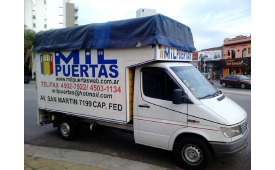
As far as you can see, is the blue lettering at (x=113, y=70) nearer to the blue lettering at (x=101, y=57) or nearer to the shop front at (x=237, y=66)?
the blue lettering at (x=101, y=57)

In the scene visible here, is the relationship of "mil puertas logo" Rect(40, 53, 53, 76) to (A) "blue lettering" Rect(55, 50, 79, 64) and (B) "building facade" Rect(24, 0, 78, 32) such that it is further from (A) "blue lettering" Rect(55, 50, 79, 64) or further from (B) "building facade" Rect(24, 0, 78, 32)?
(B) "building facade" Rect(24, 0, 78, 32)

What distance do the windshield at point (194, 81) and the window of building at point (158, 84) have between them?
0.79 feet

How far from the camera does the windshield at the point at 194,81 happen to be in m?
4.60

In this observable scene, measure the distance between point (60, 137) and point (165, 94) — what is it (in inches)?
156

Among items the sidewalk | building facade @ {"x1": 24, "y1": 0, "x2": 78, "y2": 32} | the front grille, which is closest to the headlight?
the front grille

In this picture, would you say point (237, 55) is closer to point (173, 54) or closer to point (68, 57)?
point (173, 54)

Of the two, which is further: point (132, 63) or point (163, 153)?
point (163, 153)

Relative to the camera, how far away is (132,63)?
495cm

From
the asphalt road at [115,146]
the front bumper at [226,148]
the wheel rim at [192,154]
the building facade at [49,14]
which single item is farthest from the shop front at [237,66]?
the building facade at [49,14]

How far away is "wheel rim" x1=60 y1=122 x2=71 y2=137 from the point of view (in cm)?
642

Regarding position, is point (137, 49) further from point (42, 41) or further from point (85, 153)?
point (42, 41)

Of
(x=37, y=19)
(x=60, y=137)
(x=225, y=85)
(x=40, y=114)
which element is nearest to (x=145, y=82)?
(x=60, y=137)

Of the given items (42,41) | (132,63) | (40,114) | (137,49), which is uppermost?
(42,41)

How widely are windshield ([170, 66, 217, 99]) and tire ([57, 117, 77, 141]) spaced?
11.3 ft
